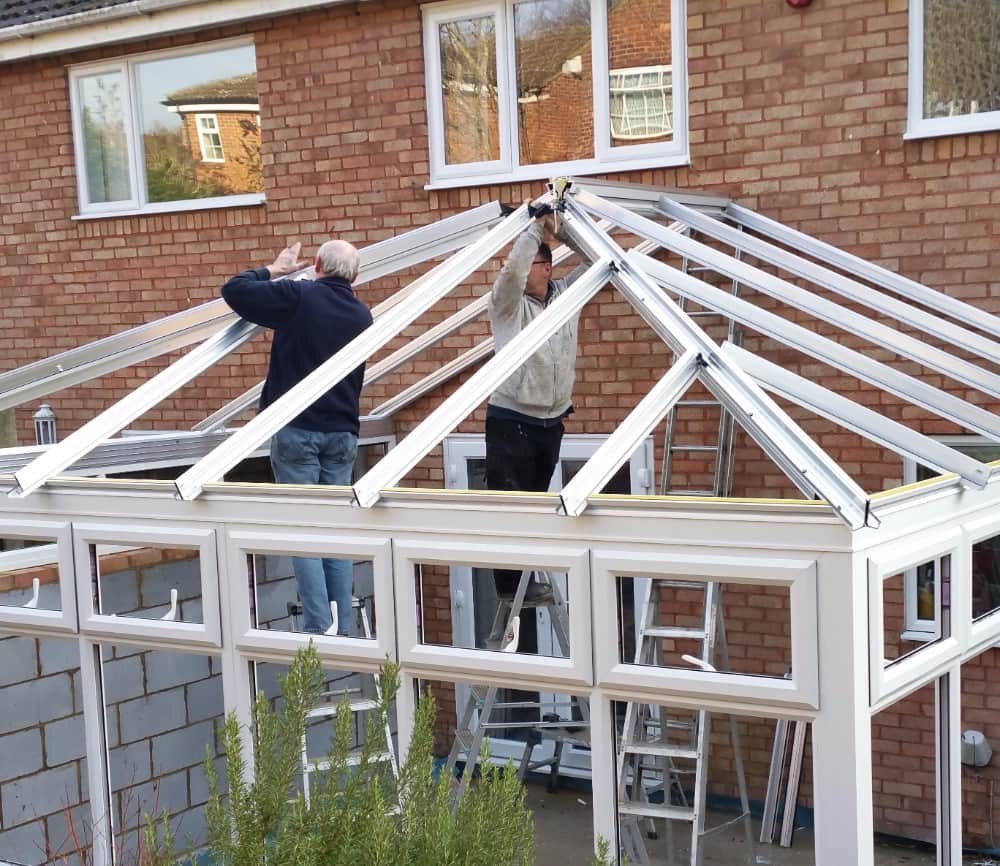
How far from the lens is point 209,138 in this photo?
303 inches

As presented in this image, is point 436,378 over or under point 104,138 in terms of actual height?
under

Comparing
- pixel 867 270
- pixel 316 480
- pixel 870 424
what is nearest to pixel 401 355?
pixel 316 480

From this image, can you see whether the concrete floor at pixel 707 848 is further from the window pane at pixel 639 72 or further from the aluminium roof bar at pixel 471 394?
the window pane at pixel 639 72

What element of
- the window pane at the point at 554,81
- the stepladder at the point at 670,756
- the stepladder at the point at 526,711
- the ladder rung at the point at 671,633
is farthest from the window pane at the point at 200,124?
the ladder rung at the point at 671,633

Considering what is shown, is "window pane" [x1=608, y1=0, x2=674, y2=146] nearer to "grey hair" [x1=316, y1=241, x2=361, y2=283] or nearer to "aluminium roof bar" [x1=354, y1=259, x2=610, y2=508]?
"grey hair" [x1=316, y1=241, x2=361, y2=283]

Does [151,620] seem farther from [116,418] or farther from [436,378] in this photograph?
[436,378]

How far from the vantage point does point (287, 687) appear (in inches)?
116

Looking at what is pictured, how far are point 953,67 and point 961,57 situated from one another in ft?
0.17

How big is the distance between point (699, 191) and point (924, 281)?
1.11 metres

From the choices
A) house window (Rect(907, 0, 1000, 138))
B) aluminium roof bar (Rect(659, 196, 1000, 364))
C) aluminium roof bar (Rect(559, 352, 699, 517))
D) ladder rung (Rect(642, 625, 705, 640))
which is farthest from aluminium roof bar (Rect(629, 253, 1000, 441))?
house window (Rect(907, 0, 1000, 138))

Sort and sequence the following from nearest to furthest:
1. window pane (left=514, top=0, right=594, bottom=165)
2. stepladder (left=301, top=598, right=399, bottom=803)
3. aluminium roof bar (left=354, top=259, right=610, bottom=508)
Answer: stepladder (left=301, top=598, right=399, bottom=803)
aluminium roof bar (left=354, top=259, right=610, bottom=508)
window pane (left=514, top=0, right=594, bottom=165)

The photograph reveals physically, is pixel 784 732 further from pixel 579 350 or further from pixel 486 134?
pixel 486 134

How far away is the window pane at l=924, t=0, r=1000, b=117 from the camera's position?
5.55 metres

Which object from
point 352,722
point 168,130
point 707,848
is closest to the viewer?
point 352,722
